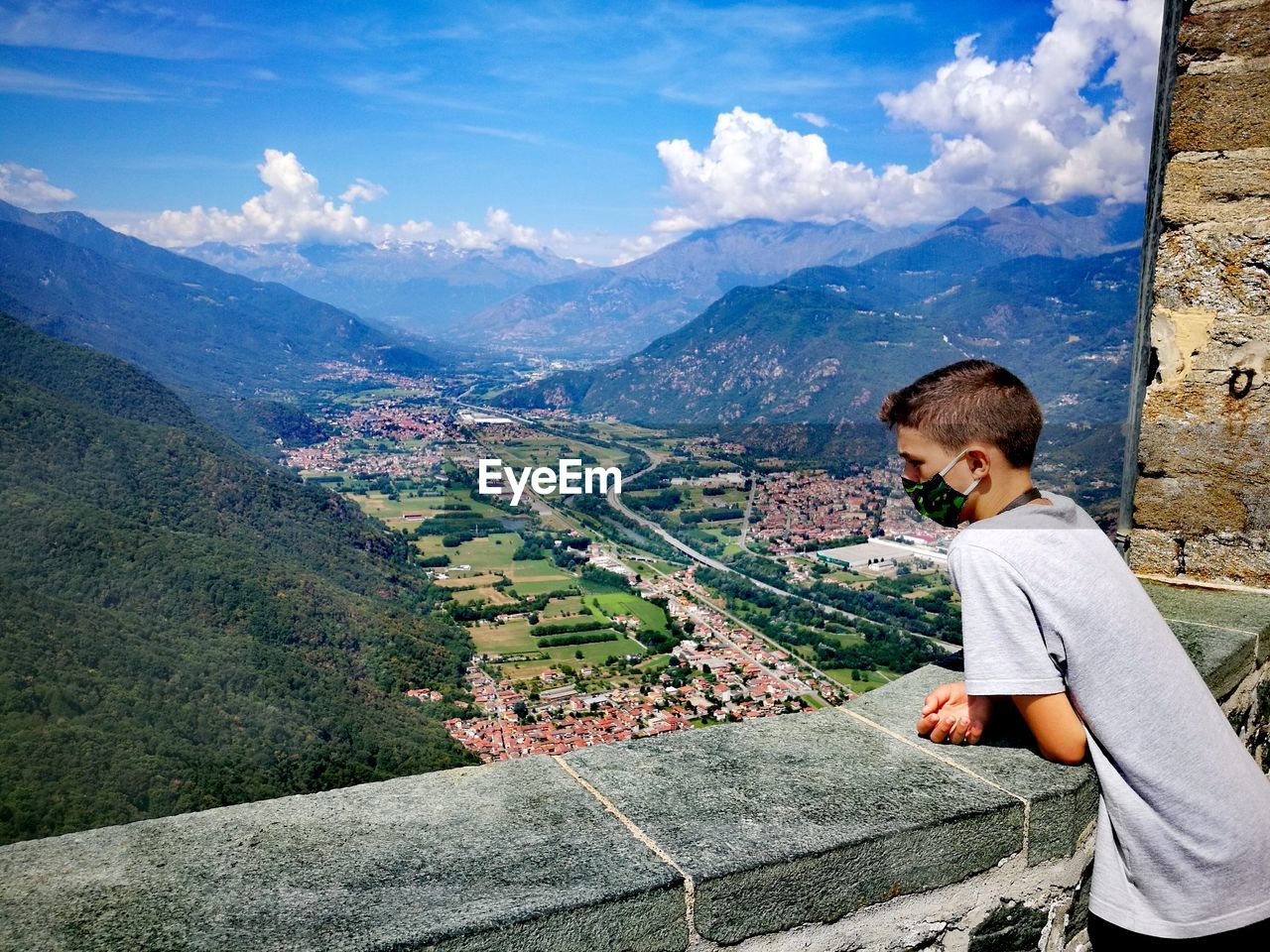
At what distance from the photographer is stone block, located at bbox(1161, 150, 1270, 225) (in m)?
2.33

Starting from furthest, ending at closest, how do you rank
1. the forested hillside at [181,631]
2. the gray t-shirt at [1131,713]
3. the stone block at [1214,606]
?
1. the forested hillside at [181,631]
2. the stone block at [1214,606]
3. the gray t-shirt at [1131,713]

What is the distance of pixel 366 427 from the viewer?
83750 mm

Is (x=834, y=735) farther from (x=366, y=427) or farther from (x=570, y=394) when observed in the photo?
(x=570, y=394)

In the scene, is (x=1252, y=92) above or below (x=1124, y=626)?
above

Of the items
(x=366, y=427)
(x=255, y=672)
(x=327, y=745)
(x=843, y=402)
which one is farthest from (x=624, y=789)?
(x=366, y=427)

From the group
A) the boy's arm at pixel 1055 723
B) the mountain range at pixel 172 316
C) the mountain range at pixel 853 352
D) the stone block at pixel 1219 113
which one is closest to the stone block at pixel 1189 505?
the stone block at pixel 1219 113

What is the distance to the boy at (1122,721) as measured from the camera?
1.12 m

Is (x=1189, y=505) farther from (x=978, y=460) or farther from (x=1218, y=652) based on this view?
(x=978, y=460)

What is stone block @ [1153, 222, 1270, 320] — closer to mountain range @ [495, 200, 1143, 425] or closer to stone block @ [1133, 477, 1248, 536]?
stone block @ [1133, 477, 1248, 536]

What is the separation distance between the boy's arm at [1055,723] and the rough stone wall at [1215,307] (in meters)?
1.57

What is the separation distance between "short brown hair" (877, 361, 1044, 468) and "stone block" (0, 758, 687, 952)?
80 cm

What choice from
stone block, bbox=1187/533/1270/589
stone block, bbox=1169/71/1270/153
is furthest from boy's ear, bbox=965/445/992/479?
stone block, bbox=1169/71/1270/153

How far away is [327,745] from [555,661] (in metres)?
9.76

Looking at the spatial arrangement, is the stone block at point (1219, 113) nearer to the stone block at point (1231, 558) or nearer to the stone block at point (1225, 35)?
the stone block at point (1225, 35)
